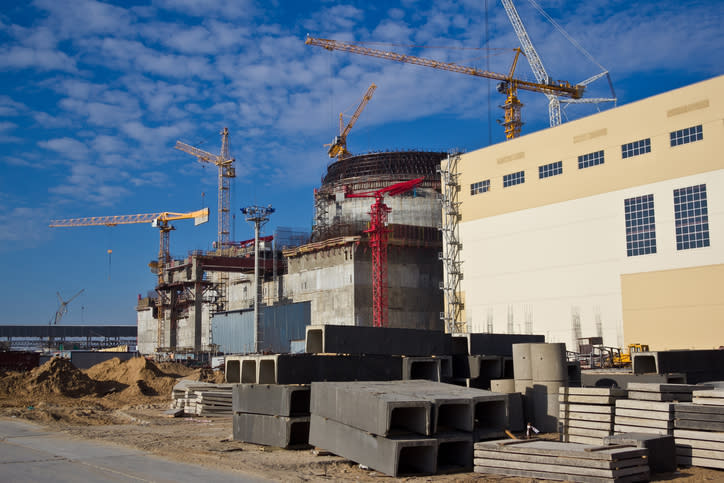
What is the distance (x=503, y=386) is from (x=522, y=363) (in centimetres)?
110

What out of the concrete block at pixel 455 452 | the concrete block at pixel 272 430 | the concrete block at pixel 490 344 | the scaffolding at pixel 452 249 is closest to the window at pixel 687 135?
the scaffolding at pixel 452 249

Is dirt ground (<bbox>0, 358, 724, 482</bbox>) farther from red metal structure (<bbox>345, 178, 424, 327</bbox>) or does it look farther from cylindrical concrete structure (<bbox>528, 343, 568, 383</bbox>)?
red metal structure (<bbox>345, 178, 424, 327</bbox>)

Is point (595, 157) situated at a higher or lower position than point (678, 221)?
higher

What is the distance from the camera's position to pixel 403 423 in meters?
13.2

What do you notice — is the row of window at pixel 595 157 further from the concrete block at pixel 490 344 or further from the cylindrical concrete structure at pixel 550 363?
the cylindrical concrete structure at pixel 550 363

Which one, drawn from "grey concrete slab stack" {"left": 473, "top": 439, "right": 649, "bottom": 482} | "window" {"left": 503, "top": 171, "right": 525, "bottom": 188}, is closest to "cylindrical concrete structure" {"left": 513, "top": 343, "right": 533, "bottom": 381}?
"grey concrete slab stack" {"left": 473, "top": 439, "right": 649, "bottom": 482}

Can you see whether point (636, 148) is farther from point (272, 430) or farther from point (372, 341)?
point (272, 430)

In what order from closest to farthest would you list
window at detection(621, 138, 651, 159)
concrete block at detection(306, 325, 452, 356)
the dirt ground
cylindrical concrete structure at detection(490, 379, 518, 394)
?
1. the dirt ground
2. concrete block at detection(306, 325, 452, 356)
3. cylindrical concrete structure at detection(490, 379, 518, 394)
4. window at detection(621, 138, 651, 159)

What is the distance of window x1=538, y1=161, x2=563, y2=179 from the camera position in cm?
4094

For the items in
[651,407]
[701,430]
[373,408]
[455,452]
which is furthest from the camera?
[651,407]

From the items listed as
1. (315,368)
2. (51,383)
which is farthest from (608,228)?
(51,383)

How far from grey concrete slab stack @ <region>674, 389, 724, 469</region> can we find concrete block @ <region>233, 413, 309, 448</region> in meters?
8.10

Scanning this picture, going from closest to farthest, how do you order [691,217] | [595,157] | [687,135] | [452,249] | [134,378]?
1. [691,217]
2. [687,135]
3. [134,378]
4. [595,157]
5. [452,249]

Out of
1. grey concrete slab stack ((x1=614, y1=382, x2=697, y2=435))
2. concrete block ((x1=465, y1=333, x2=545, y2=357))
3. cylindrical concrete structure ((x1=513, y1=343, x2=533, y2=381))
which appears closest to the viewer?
grey concrete slab stack ((x1=614, y1=382, x2=697, y2=435))
